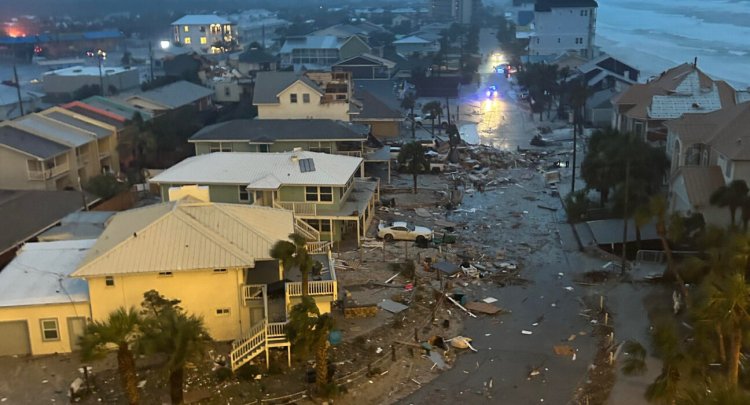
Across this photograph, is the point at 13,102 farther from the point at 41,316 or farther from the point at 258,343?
the point at 258,343

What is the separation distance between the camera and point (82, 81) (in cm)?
7025

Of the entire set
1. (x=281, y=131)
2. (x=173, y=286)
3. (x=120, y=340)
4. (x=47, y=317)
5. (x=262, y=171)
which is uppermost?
(x=120, y=340)

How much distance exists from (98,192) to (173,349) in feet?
68.8

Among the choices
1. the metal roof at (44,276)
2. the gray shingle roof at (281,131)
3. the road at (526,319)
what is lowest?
the road at (526,319)

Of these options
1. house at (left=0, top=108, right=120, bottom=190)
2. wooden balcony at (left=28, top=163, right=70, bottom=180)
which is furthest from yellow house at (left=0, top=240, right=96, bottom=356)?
house at (left=0, top=108, right=120, bottom=190)

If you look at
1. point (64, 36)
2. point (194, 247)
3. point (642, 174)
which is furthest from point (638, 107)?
point (64, 36)

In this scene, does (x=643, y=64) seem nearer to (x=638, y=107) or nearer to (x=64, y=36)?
(x=638, y=107)

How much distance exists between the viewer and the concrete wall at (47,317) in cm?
1950

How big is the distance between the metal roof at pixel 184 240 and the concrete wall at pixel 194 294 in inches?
13.7

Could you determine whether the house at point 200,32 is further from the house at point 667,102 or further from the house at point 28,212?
the house at point 28,212

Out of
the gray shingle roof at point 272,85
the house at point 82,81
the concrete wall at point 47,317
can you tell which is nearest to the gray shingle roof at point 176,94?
the gray shingle roof at point 272,85

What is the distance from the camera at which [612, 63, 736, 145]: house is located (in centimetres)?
3525

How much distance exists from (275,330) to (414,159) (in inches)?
761

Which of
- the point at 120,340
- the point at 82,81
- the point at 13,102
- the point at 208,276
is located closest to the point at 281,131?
the point at 208,276
